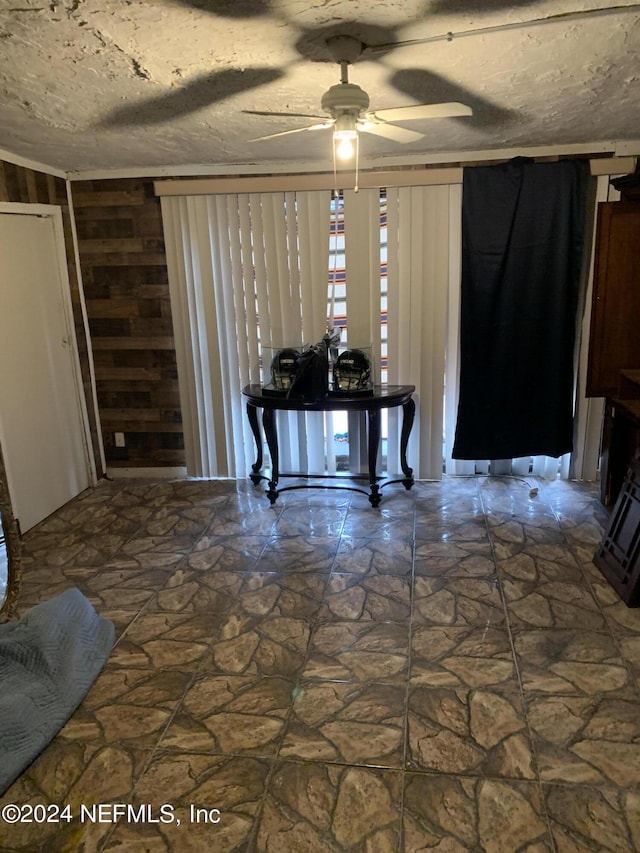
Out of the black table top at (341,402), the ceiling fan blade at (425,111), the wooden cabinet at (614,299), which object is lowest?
the black table top at (341,402)

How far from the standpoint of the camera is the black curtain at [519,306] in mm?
3777

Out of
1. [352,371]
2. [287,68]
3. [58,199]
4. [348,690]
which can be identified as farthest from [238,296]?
[348,690]

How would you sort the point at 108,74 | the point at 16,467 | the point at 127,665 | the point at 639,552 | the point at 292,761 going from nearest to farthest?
1. the point at 292,761
2. the point at 108,74
3. the point at 127,665
4. the point at 639,552
5. the point at 16,467

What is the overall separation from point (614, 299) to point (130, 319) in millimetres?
3213

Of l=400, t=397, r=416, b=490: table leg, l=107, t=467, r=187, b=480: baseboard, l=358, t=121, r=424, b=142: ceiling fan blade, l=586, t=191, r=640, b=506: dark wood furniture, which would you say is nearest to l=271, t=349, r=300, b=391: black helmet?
l=400, t=397, r=416, b=490: table leg

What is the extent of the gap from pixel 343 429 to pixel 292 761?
277 centimetres

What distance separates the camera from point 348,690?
233 cm

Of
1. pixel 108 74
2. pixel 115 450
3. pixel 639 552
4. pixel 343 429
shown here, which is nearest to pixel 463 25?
pixel 108 74

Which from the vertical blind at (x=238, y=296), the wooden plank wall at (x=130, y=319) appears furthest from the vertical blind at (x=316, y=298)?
the wooden plank wall at (x=130, y=319)

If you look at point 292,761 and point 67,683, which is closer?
point 292,761

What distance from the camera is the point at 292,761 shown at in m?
2.02

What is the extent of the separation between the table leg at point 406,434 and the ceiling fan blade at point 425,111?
6.63ft

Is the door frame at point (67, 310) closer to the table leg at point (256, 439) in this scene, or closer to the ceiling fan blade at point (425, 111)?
the table leg at point (256, 439)

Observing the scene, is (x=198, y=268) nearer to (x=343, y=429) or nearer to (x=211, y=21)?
A: (x=343, y=429)
